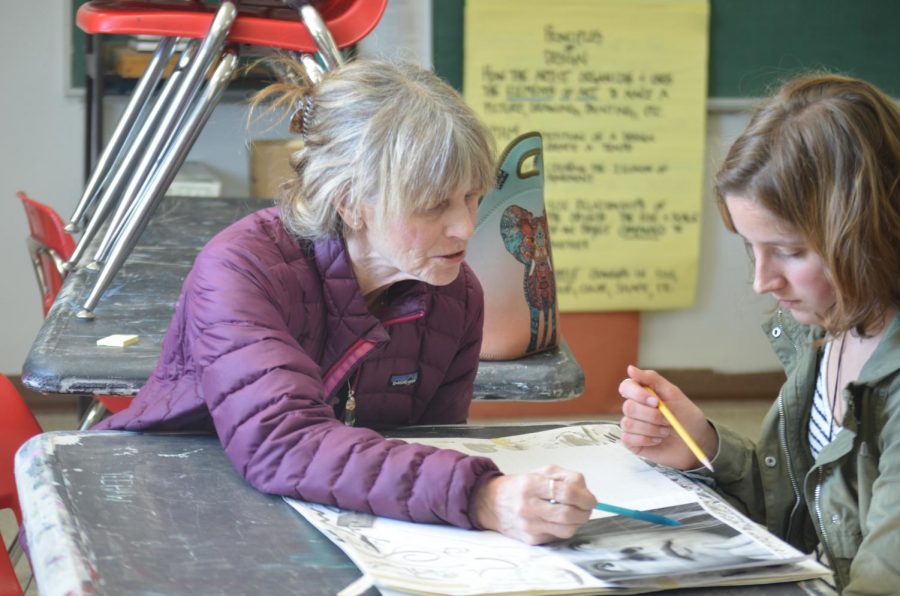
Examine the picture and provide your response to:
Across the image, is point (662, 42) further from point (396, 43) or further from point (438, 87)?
point (438, 87)

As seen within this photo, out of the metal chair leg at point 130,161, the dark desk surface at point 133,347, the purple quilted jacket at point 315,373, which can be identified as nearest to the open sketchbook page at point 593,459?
the purple quilted jacket at point 315,373

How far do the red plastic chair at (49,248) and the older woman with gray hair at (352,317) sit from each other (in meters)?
0.95

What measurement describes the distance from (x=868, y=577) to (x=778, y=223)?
0.34m

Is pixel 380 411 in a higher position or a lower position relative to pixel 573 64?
lower

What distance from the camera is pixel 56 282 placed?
239 centimetres

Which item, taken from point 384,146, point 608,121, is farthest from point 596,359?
point 384,146

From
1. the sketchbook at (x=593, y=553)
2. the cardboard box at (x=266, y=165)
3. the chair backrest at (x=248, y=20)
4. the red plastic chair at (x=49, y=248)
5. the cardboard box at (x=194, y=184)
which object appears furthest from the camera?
the cardboard box at (x=266, y=165)

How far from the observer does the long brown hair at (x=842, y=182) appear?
1.11 meters

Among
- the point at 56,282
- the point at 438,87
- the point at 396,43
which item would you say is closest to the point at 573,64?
the point at 396,43

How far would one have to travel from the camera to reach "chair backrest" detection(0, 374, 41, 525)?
4.79 ft

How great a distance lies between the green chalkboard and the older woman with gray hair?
2292 mm

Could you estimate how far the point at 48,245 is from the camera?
2.31 m

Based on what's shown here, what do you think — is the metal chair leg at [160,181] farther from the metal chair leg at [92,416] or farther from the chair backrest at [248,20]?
the metal chair leg at [92,416]

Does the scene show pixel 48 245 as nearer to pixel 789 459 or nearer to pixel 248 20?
pixel 248 20
